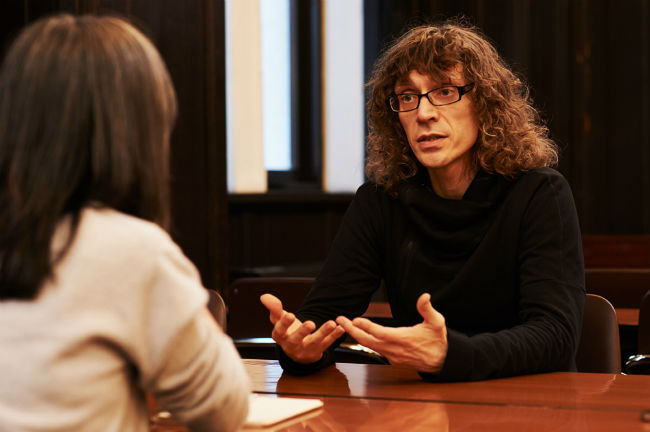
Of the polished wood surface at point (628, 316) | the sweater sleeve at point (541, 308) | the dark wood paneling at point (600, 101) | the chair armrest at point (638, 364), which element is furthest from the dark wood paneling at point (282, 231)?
the sweater sleeve at point (541, 308)

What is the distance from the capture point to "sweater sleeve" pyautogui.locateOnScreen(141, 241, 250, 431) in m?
0.89

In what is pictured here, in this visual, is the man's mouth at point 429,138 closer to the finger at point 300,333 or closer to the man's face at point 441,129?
the man's face at point 441,129

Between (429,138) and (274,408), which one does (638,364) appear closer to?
(429,138)

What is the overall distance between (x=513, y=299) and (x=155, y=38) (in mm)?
1798

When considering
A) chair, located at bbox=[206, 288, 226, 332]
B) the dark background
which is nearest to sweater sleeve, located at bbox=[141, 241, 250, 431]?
chair, located at bbox=[206, 288, 226, 332]

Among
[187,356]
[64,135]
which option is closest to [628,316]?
[187,356]

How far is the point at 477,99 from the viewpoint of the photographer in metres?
2.10

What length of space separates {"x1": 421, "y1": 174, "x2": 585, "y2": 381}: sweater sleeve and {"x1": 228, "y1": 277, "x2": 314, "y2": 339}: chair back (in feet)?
3.05

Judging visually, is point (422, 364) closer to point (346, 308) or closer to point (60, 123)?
point (346, 308)

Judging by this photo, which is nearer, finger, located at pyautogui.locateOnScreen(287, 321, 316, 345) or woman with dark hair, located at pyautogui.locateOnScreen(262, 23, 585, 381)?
finger, located at pyautogui.locateOnScreen(287, 321, 316, 345)

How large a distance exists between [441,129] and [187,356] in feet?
4.20

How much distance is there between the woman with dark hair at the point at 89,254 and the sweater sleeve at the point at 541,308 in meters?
0.72

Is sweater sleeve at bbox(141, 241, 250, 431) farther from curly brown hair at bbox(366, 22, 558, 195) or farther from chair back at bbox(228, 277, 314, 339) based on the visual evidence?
chair back at bbox(228, 277, 314, 339)

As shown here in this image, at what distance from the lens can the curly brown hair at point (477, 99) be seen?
80.8 inches
